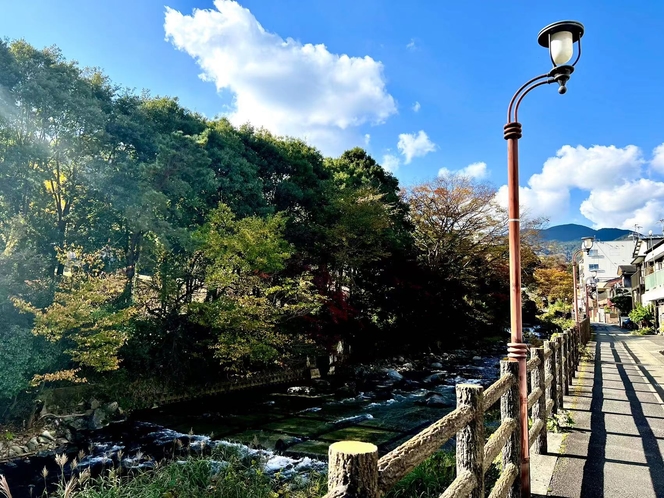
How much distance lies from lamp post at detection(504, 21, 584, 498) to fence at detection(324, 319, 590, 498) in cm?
10

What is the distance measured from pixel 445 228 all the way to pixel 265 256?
45.4 feet

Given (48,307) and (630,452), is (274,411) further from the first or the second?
Answer: (630,452)

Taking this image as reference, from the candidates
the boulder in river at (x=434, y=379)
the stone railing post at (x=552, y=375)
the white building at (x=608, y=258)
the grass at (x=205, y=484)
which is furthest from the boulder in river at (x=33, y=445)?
the white building at (x=608, y=258)

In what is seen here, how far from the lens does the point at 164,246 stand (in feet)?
44.0

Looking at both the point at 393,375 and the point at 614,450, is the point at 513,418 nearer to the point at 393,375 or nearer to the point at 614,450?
the point at 614,450

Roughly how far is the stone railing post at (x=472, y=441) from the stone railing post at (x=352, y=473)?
4.49 feet

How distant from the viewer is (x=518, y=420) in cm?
388

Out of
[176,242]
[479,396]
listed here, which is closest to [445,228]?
[176,242]

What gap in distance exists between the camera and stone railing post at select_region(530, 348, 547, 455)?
498 centimetres

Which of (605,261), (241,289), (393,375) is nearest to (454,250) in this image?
(393,375)

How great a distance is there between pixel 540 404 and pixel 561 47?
150 inches

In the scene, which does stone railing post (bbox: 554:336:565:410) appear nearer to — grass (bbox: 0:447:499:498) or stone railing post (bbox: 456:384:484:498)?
grass (bbox: 0:447:499:498)

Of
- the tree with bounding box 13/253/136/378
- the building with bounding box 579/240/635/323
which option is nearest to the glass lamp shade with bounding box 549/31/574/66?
the tree with bounding box 13/253/136/378

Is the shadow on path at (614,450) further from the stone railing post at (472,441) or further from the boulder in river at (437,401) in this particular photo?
the boulder in river at (437,401)
